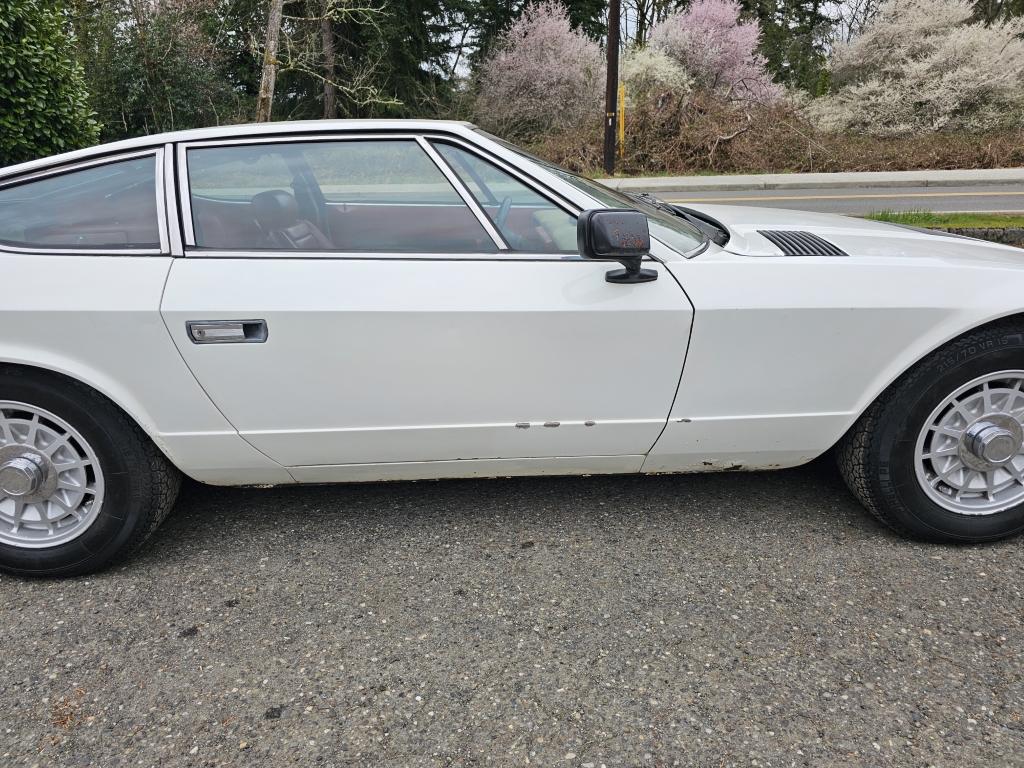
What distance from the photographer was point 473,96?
24.8 meters

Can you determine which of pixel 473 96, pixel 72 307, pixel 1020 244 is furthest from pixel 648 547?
Answer: pixel 473 96

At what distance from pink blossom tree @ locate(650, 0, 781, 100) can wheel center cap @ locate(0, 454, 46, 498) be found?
23.0 metres

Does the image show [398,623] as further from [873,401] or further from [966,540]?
[966,540]

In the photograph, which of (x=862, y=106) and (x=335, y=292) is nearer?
(x=335, y=292)

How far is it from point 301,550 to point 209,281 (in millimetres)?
1024

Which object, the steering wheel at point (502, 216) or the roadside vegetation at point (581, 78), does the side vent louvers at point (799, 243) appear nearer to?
the steering wheel at point (502, 216)

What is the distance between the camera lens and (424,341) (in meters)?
2.30

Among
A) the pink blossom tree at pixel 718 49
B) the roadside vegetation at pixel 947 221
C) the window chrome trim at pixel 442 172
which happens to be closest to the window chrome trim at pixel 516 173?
the window chrome trim at pixel 442 172

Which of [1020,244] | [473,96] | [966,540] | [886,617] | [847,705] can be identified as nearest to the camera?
[847,705]

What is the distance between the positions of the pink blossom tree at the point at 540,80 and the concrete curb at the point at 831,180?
20.4 feet

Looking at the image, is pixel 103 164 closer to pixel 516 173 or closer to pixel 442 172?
pixel 442 172

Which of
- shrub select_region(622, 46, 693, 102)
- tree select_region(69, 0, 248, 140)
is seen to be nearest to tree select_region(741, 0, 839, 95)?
shrub select_region(622, 46, 693, 102)

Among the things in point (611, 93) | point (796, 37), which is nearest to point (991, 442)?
point (611, 93)

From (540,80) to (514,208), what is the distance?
72.3 ft
